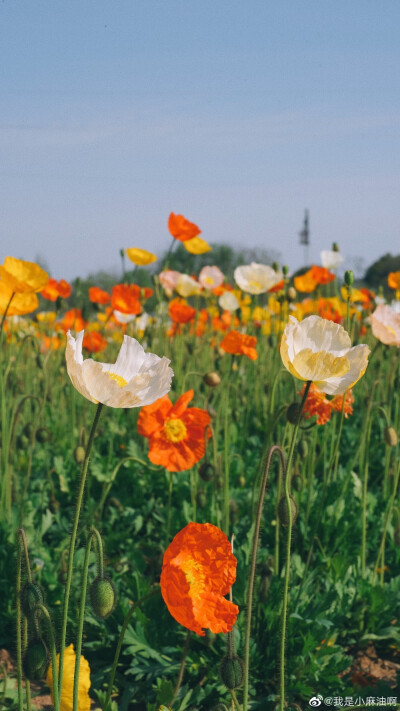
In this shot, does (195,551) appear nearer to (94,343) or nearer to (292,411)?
(292,411)

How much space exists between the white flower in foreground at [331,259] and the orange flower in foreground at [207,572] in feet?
9.03

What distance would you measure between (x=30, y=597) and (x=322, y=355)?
63 cm

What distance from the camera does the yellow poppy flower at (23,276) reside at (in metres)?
1.84

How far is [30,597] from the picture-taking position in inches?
42.6

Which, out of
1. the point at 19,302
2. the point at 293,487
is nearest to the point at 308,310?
the point at 293,487

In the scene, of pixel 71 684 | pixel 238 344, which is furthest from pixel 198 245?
pixel 71 684

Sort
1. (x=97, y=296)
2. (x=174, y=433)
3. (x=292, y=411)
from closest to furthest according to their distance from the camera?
(x=292, y=411) < (x=174, y=433) < (x=97, y=296)

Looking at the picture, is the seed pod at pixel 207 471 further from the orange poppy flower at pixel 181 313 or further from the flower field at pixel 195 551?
the orange poppy flower at pixel 181 313

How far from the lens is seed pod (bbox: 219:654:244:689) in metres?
1.21

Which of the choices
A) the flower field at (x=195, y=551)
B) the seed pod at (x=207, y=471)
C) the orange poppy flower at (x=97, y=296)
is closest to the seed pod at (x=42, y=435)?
the flower field at (x=195, y=551)

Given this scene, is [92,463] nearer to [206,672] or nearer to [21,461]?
[21,461]

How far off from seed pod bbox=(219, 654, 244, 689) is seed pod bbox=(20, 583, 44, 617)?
1.17ft

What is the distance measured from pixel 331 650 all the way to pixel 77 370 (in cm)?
132

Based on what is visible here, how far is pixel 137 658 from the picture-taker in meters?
1.92
